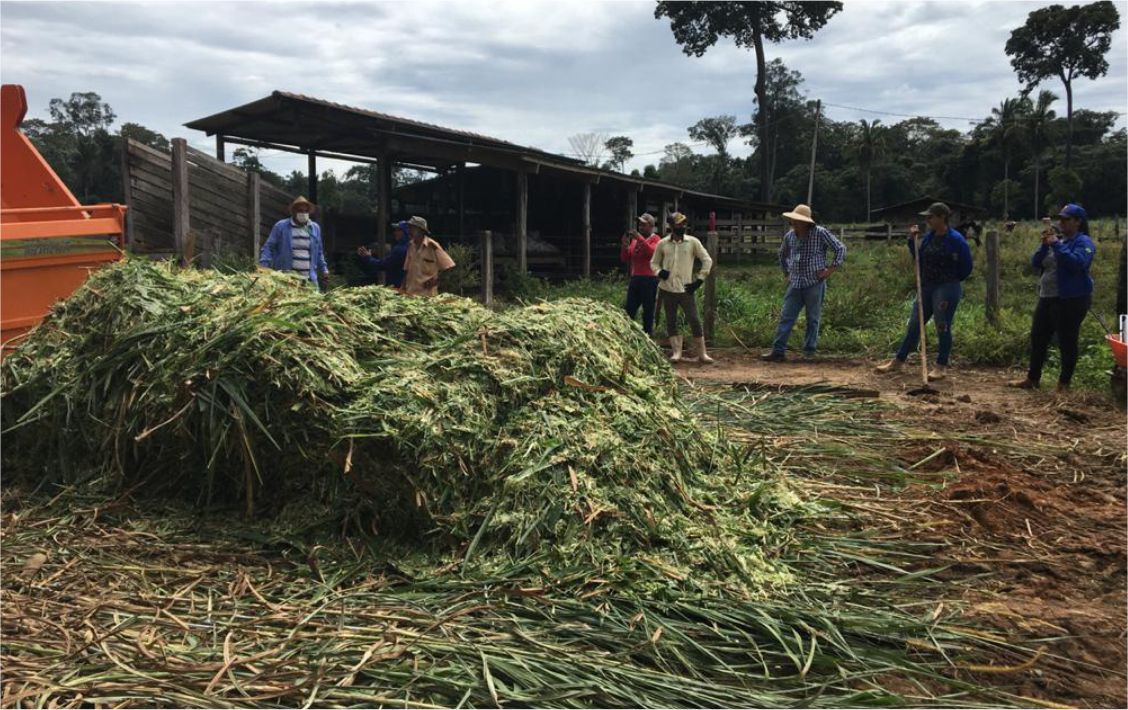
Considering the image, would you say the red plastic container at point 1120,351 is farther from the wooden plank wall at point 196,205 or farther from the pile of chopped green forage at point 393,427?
the wooden plank wall at point 196,205

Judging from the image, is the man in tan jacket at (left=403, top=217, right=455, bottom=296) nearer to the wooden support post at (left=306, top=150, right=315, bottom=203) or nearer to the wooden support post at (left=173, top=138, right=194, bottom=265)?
the wooden support post at (left=173, top=138, right=194, bottom=265)

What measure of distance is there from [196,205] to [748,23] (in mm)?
38796

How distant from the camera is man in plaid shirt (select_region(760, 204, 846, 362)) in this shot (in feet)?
26.3

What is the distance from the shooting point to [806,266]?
8039mm

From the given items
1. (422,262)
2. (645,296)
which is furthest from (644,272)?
(422,262)

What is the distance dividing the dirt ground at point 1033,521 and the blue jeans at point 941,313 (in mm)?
1084

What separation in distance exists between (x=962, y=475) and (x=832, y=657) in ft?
7.57

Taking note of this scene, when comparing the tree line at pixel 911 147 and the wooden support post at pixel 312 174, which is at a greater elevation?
the tree line at pixel 911 147

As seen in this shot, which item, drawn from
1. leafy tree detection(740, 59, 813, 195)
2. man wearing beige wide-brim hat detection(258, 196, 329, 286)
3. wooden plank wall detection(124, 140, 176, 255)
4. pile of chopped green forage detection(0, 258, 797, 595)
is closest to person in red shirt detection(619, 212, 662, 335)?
man wearing beige wide-brim hat detection(258, 196, 329, 286)

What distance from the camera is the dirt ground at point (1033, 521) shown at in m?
2.54

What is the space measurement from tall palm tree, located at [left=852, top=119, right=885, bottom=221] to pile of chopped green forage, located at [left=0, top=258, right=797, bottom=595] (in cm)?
5347

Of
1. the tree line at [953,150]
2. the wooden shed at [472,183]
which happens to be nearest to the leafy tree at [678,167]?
the tree line at [953,150]

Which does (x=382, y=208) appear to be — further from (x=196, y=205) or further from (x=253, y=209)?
(x=196, y=205)

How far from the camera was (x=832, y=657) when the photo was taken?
7.80 ft
